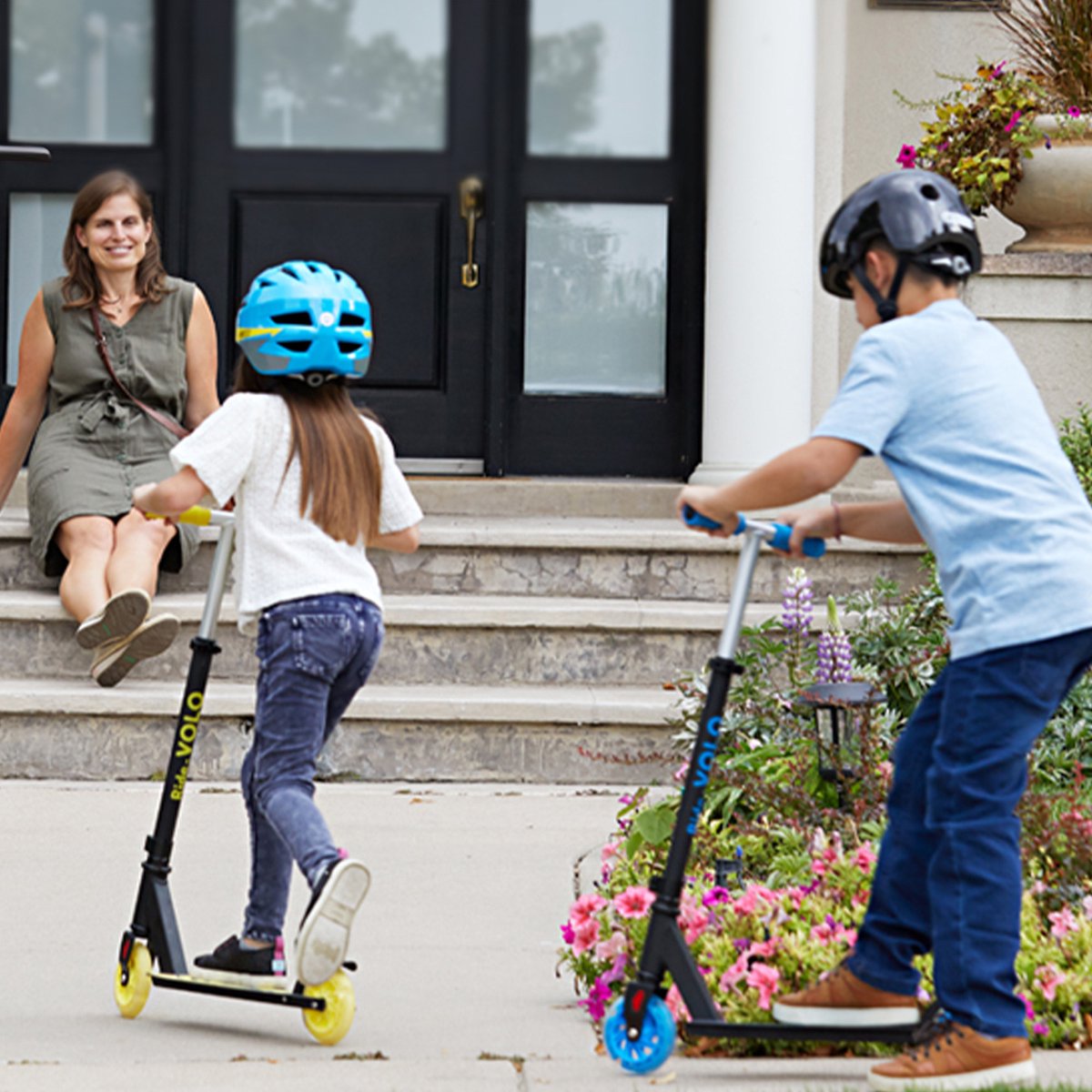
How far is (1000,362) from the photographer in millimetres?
3311

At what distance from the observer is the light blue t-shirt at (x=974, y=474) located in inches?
126

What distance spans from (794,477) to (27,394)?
4.31 metres

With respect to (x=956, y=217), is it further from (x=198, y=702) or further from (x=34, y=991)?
(x=34, y=991)

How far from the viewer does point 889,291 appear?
11.0 ft

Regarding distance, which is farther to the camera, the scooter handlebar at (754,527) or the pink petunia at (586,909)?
the pink petunia at (586,909)

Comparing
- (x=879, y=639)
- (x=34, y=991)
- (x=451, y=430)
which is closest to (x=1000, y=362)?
(x=34, y=991)

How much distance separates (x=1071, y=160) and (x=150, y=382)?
135 inches

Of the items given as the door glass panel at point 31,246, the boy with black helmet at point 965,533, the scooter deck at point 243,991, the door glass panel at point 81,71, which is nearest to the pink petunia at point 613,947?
the scooter deck at point 243,991

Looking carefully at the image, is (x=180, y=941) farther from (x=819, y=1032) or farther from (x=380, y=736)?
(x=380, y=736)

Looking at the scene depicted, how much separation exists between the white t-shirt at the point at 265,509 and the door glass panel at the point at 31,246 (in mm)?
5435

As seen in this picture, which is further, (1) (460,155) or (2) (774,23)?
(1) (460,155)

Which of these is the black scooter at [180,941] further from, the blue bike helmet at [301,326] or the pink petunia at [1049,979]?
the pink petunia at [1049,979]

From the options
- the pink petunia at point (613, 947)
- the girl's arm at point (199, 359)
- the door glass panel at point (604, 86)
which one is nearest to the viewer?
the pink petunia at point (613, 947)

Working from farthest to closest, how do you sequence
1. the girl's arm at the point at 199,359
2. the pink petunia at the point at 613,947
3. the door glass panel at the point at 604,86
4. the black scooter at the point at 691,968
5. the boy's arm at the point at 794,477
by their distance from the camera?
the door glass panel at the point at 604,86
the girl's arm at the point at 199,359
the pink petunia at the point at 613,947
the black scooter at the point at 691,968
the boy's arm at the point at 794,477
